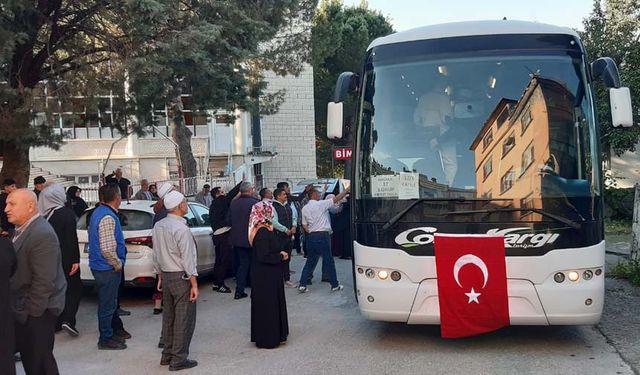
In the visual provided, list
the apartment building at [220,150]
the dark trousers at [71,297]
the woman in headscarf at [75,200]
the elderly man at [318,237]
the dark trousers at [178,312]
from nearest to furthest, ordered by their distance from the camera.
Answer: the dark trousers at [178,312]
the dark trousers at [71,297]
the elderly man at [318,237]
the woman in headscarf at [75,200]
the apartment building at [220,150]

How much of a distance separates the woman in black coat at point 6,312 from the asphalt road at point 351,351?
194 cm

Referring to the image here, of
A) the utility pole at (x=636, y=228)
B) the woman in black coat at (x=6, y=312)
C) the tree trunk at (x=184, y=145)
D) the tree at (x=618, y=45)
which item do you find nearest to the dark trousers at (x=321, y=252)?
the utility pole at (x=636, y=228)

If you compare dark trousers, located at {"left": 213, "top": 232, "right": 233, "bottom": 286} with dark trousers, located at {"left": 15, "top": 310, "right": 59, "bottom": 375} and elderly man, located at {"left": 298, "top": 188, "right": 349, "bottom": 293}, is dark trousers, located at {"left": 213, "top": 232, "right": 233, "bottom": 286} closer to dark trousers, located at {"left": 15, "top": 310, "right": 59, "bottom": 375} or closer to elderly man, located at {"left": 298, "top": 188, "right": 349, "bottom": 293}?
elderly man, located at {"left": 298, "top": 188, "right": 349, "bottom": 293}

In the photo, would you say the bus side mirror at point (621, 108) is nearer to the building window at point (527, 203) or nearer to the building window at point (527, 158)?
the building window at point (527, 158)

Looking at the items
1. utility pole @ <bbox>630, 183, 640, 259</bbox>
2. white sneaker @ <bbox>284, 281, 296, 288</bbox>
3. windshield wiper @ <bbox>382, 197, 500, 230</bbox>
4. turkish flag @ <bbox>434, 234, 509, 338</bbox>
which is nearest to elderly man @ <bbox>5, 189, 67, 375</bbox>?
windshield wiper @ <bbox>382, 197, 500, 230</bbox>

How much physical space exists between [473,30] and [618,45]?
50.6 ft

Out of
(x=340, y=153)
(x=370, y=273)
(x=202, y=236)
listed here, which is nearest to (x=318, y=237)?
(x=202, y=236)

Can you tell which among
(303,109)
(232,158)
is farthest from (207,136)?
(303,109)

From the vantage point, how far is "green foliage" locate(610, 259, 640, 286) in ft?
32.1

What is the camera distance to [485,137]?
247 inches

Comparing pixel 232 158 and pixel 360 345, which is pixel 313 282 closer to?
pixel 360 345

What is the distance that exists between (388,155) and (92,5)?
7.11 meters

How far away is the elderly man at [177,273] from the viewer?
19.8ft

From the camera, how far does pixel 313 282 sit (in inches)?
438
